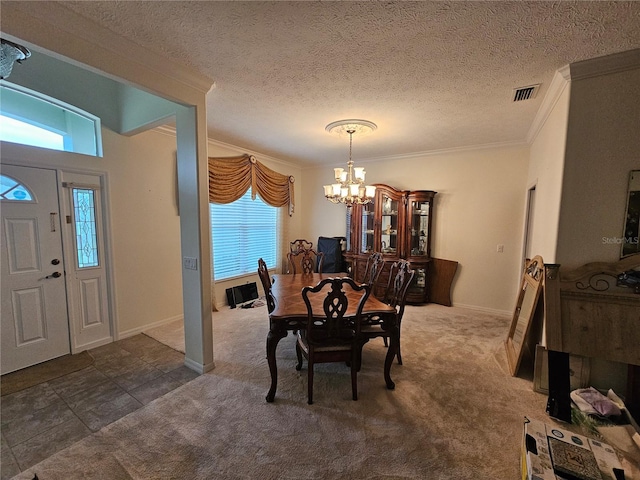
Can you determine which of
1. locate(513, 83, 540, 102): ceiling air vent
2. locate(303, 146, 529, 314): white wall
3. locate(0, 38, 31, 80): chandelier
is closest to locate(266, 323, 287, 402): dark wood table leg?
locate(0, 38, 31, 80): chandelier

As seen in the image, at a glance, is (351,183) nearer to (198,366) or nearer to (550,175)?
(550,175)

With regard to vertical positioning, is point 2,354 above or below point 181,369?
above

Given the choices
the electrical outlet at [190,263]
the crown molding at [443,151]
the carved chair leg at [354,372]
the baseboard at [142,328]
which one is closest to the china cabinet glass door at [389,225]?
the crown molding at [443,151]

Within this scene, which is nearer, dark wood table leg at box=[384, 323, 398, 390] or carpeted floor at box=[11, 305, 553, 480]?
carpeted floor at box=[11, 305, 553, 480]

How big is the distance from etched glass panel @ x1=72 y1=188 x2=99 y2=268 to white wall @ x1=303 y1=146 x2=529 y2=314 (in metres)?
4.29

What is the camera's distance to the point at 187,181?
2.36 metres

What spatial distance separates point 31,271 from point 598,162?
482 cm

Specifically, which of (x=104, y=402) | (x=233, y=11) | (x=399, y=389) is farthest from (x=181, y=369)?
(x=233, y=11)

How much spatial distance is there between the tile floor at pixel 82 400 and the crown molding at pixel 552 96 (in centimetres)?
384

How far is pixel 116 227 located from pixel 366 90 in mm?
3044

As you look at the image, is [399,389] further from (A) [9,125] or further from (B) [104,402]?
(A) [9,125]

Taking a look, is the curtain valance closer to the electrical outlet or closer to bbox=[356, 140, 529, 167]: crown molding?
bbox=[356, 140, 529, 167]: crown molding

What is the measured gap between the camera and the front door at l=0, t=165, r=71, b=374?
238 centimetres

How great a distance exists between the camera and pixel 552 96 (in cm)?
232
